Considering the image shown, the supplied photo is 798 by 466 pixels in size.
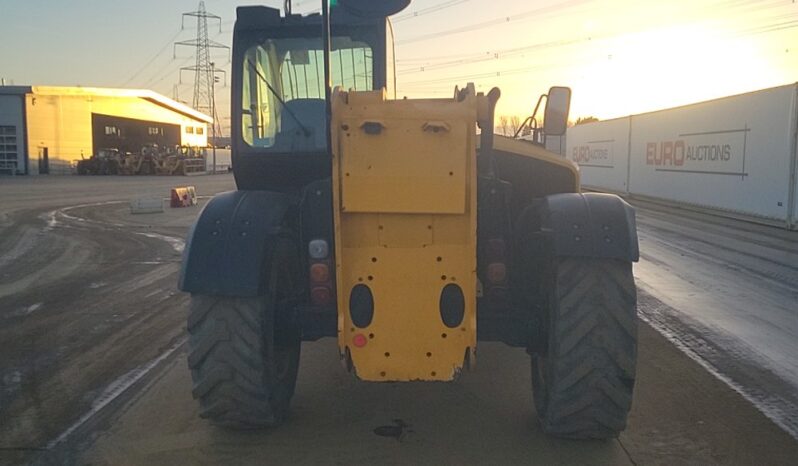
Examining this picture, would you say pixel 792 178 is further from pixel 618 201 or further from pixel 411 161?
pixel 411 161

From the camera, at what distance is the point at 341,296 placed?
413 centimetres

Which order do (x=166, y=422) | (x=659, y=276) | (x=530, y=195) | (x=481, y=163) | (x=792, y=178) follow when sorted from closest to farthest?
(x=481, y=163)
(x=166, y=422)
(x=530, y=195)
(x=659, y=276)
(x=792, y=178)

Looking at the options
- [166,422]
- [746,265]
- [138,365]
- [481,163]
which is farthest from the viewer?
[746,265]

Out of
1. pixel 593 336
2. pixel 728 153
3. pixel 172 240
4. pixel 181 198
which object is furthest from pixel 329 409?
pixel 181 198

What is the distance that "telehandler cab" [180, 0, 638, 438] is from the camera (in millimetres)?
4023

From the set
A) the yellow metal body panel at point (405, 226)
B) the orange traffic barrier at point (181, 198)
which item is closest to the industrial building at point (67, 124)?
the orange traffic barrier at point (181, 198)

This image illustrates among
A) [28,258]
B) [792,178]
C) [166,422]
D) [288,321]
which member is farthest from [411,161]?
[792,178]

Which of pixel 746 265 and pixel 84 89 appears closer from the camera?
pixel 746 265

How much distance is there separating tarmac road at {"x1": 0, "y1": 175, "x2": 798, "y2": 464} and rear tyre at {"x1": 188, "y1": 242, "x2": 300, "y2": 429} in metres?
0.26

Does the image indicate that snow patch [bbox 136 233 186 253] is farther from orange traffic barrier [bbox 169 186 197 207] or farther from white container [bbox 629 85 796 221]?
white container [bbox 629 85 796 221]

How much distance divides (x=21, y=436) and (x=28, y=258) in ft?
33.3

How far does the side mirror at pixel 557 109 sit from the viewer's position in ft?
17.6

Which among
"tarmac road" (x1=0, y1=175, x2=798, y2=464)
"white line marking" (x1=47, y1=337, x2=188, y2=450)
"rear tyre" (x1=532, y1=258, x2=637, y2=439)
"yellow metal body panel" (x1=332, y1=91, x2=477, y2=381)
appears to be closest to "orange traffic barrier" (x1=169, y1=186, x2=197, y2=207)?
"tarmac road" (x1=0, y1=175, x2=798, y2=464)

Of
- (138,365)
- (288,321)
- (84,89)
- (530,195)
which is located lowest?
(138,365)
